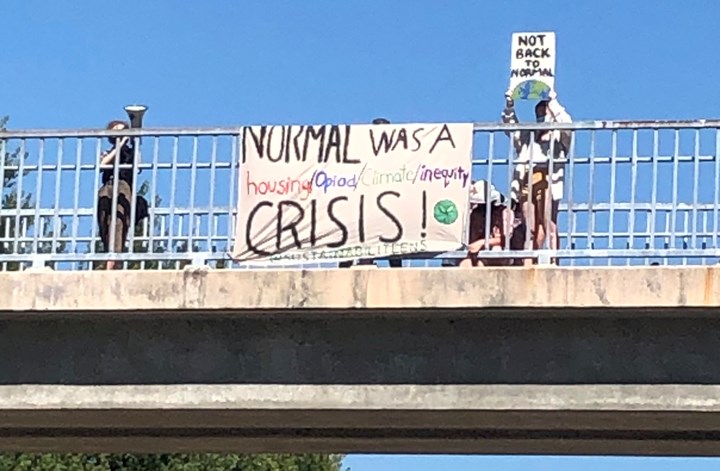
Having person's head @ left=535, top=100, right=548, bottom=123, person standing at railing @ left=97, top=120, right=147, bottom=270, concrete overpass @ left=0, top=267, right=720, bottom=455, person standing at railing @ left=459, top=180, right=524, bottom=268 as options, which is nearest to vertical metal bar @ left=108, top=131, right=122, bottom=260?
person standing at railing @ left=97, top=120, right=147, bottom=270

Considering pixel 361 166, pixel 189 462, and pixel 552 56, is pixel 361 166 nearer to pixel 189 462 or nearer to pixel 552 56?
pixel 552 56

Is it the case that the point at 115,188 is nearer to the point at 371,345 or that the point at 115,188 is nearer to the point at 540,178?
the point at 371,345

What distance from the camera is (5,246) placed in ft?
41.9

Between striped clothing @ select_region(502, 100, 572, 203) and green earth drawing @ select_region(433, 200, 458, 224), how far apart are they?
429mm

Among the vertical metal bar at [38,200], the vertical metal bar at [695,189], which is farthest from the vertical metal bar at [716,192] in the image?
the vertical metal bar at [38,200]

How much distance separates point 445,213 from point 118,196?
96.2 inches

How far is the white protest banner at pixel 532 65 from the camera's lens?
1216 centimetres

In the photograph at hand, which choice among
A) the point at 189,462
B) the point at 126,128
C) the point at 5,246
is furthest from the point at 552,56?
the point at 189,462

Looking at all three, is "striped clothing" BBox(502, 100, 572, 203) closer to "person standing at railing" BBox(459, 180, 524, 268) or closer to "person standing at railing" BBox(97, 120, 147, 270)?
"person standing at railing" BBox(459, 180, 524, 268)

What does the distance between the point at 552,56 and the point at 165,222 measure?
3050mm

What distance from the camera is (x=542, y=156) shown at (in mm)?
11992

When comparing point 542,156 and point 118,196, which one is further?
point 118,196

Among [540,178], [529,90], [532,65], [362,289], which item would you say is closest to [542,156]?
[540,178]

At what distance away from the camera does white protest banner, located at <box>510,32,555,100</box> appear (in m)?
12.2
